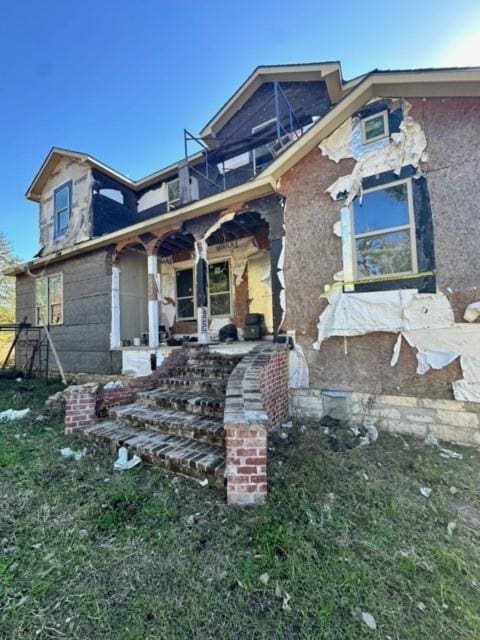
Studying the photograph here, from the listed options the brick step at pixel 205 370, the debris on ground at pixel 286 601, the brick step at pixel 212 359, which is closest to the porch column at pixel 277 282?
the brick step at pixel 212 359

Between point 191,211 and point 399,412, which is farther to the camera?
point 191,211

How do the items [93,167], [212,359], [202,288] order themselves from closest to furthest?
[212,359]
[202,288]
[93,167]

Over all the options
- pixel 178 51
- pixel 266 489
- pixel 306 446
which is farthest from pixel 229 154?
pixel 266 489

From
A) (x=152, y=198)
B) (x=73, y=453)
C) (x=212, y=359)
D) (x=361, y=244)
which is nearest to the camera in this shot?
(x=73, y=453)

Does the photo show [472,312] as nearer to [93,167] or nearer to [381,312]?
[381,312]

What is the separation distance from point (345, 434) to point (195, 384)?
2275 millimetres

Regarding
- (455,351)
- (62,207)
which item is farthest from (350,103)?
(62,207)

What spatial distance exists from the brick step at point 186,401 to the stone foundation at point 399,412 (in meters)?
1.56

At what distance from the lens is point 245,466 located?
2.37 m

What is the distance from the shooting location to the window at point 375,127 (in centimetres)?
417

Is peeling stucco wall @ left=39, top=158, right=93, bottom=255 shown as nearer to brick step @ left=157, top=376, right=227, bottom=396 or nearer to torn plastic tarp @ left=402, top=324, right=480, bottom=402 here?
brick step @ left=157, top=376, right=227, bottom=396

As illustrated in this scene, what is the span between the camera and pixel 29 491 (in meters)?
2.67

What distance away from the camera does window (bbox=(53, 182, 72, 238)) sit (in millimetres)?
8852

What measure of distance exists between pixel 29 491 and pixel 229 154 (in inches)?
323
